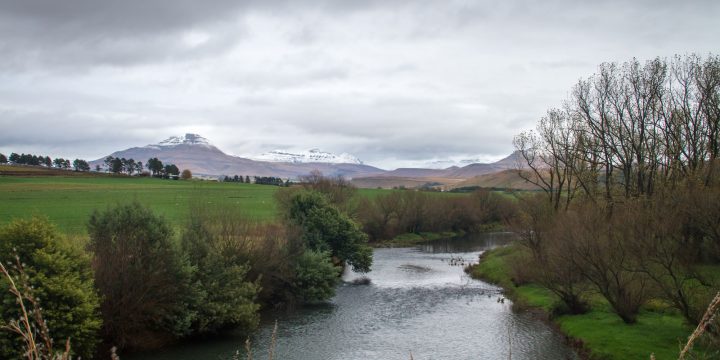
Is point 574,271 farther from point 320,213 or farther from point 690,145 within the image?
point 320,213

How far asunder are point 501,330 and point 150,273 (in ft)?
72.2

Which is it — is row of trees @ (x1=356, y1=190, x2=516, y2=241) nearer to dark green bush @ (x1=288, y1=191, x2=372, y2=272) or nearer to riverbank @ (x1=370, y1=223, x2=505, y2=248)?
riverbank @ (x1=370, y1=223, x2=505, y2=248)

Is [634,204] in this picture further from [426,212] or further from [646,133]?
[426,212]

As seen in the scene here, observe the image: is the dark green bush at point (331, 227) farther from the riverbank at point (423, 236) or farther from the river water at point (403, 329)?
the riverbank at point (423, 236)

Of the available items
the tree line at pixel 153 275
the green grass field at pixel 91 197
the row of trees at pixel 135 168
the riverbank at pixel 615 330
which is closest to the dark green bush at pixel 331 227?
the tree line at pixel 153 275

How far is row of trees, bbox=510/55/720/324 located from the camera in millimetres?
31047

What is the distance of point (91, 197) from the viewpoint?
286 feet

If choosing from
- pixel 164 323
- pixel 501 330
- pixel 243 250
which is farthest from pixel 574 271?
pixel 164 323

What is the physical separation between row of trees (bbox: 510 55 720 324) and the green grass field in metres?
30.8

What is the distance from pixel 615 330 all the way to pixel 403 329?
41.3ft

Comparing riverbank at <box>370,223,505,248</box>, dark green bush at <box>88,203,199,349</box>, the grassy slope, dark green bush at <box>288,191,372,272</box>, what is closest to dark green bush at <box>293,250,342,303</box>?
dark green bush at <box>288,191,372,272</box>

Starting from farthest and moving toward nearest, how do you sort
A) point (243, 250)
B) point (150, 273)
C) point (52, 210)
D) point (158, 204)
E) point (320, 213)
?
point (158, 204) < point (52, 210) < point (320, 213) < point (243, 250) < point (150, 273)

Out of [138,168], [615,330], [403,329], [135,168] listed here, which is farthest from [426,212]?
[138,168]

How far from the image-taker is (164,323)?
109 feet
